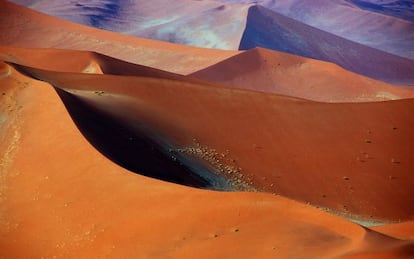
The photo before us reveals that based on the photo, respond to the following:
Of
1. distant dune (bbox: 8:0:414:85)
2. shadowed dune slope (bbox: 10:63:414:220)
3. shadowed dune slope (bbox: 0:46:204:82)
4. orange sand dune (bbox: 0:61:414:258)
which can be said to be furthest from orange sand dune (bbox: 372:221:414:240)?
distant dune (bbox: 8:0:414:85)

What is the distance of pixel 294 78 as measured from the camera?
78.4ft

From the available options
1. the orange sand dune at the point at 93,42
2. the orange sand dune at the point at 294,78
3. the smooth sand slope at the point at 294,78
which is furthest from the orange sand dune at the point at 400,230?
the orange sand dune at the point at 93,42

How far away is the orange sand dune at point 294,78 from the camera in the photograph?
2320cm

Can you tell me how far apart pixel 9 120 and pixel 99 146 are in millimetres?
2164

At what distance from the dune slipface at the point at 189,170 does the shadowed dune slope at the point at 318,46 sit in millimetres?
18891

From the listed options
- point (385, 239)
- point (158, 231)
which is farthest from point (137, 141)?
point (385, 239)

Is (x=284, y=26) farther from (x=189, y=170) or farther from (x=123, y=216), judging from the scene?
(x=123, y=216)

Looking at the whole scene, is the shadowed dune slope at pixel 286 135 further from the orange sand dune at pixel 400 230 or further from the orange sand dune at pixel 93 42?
the orange sand dune at pixel 93 42

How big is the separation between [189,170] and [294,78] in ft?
50.2

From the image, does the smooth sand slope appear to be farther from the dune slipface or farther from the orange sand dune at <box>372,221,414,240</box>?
the orange sand dune at <box>372,221,414,240</box>

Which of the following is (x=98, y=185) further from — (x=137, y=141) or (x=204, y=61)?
(x=204, y=61)

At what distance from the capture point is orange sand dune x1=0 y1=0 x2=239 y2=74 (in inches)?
1014

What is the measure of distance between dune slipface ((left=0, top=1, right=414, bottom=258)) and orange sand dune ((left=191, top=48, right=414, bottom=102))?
7.34 meters

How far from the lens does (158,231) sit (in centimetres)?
604
